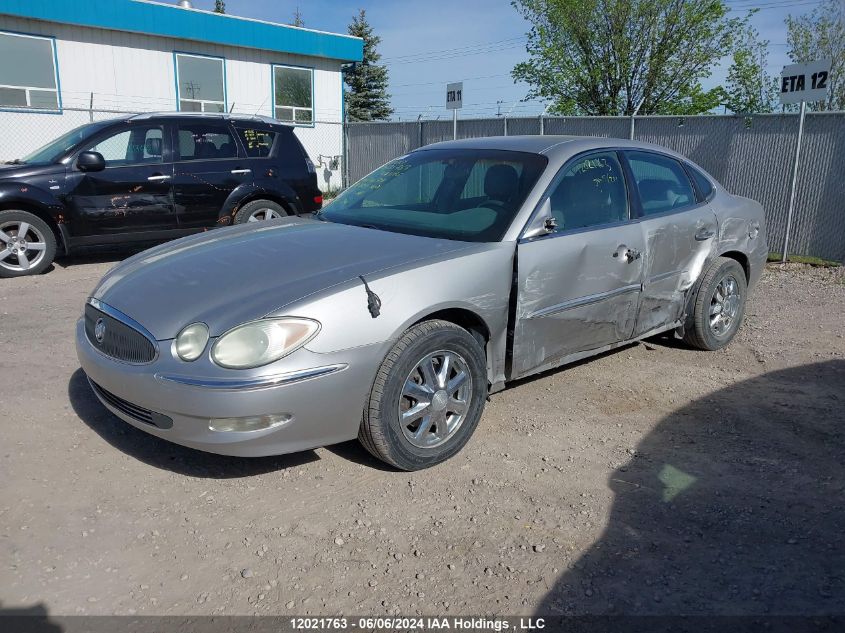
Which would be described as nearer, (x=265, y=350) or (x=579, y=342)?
(x=265, y=350)

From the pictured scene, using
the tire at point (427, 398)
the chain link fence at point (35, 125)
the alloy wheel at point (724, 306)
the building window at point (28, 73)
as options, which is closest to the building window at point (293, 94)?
the chain link fence at point (35, 125)

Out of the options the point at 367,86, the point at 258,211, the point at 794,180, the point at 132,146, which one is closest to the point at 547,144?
the point at 258,211

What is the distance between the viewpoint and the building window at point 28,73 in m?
15.0

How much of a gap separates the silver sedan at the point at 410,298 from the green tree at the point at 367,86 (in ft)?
127

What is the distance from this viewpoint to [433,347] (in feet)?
11.3

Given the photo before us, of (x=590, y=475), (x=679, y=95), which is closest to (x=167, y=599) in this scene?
(x=590, y=475)

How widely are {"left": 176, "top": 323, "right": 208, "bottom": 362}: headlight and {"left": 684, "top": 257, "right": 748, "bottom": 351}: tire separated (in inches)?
145

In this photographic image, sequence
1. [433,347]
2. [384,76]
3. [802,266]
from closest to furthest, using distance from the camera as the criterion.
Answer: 1. [433,347]
2. [802,266]
3. [384,76]

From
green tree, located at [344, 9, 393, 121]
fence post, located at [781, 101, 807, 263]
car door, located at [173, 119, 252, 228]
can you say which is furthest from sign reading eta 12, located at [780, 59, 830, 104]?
green tree, located at [344, 9, 393, 121]

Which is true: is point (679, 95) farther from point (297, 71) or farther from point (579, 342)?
point (579, 342)

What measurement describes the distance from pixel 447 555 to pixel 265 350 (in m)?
1.15

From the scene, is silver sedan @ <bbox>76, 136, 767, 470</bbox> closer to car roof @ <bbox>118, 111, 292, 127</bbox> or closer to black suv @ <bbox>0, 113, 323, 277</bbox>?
black suv @ <bbox>0, 113, 323, 277</bbox>

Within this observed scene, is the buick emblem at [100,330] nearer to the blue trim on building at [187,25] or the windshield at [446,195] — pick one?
the windshield at [446,195]

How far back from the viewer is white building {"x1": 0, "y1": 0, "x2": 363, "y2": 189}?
597 inches
